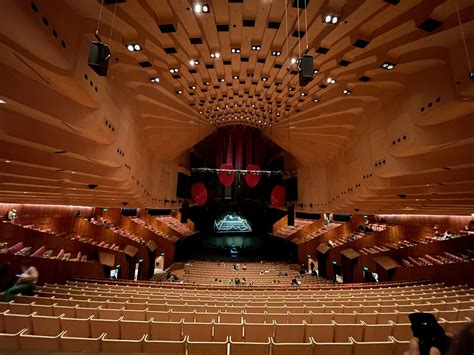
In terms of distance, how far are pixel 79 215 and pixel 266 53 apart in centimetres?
1605

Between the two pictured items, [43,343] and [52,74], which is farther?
[52,74]

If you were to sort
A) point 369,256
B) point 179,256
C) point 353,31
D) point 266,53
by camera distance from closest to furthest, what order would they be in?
point 353,31 < point 266,53 < point 369,256 < point 179,256

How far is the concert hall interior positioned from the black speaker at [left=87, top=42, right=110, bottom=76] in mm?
26

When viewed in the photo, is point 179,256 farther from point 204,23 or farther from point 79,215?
point 204,23

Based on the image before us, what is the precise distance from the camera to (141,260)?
51.3ft

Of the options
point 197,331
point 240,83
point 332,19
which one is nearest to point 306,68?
point 332,19

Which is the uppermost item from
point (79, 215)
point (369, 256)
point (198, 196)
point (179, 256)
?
point (198, 196)

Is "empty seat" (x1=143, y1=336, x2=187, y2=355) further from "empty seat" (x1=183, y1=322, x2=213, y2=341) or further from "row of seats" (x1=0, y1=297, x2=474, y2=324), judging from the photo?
"row of seats" (x1=0, y1=297, x2=474, y2=324)

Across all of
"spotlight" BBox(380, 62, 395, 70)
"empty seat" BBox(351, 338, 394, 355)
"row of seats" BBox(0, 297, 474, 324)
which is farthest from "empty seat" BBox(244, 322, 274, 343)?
"spotlight" BBox(380, 62, 395, 70)

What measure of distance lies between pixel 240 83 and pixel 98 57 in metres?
6.26

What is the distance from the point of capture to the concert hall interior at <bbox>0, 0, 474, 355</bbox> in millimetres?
3754

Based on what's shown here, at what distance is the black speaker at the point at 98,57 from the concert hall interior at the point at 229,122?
0.09ft

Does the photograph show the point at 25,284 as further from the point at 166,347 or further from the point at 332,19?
the point at 332,19

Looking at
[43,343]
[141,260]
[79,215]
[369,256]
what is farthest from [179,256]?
[43,343]
